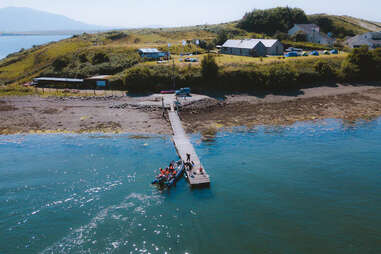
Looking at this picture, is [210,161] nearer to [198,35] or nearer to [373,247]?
[373,247]

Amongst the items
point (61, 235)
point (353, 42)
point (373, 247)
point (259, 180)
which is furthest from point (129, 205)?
point (353, 42)

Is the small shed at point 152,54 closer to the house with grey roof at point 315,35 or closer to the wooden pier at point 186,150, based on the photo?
the wooden pier at point 186,150

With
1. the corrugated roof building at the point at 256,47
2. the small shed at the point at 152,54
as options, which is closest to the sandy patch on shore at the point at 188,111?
the corrugated roof building at the point at 256,47

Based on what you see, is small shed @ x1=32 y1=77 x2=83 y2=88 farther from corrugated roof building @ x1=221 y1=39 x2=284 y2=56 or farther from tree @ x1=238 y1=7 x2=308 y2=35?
tree @ x1=238 y1=7 x2=308 y2=35

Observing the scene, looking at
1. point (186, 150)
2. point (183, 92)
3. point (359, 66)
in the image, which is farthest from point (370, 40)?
point (186, 150)

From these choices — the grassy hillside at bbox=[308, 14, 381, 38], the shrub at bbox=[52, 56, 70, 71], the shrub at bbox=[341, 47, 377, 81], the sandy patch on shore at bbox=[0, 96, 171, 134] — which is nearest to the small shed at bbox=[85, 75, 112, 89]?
the sandy patch on shore at bbox=[0, 96, 171, 134]

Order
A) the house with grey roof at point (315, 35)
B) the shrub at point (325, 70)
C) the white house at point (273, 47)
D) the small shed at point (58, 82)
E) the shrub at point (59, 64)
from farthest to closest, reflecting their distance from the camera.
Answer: the house with grey roof at point (315, 35) → the white house at point (273, 47) → the shrub at point (59, 64) → the small shed at point (58, 82) → the shrub at point (325, 70)
